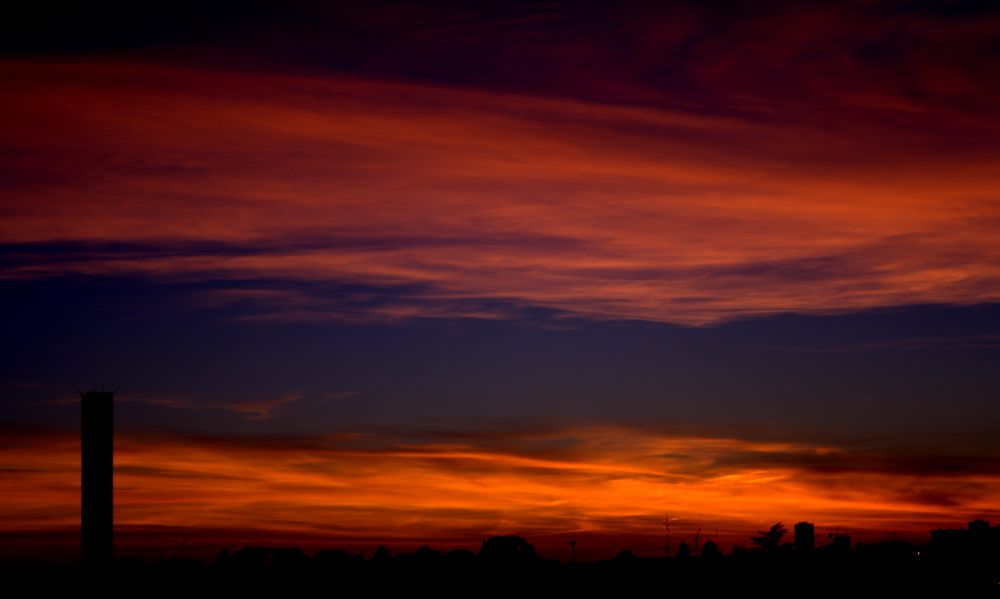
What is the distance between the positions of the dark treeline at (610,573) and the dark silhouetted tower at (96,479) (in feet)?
81.7

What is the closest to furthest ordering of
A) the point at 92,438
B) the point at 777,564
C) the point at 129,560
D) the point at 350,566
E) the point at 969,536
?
the point at 92,438 < the point at 129,560 < the point at 350,566 < the point at 777,564 < the point at 969,536

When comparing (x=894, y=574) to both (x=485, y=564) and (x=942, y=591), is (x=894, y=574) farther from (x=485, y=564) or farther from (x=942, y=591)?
(x=485, y=564)

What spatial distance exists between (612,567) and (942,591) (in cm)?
3689

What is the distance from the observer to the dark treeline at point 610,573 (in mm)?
119188

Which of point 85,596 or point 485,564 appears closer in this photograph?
point 85,596

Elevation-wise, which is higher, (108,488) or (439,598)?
(108,488)

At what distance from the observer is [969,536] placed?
151m

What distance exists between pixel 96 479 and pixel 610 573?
72582 mm

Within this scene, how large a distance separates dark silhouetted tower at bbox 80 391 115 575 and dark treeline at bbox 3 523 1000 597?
24909mm

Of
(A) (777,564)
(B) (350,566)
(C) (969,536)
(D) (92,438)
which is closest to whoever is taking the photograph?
(D) (92,438)

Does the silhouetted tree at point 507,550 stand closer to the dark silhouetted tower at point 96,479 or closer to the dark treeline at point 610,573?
the dark treeline at point 610,573

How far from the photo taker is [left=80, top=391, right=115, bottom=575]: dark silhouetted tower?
8112cm

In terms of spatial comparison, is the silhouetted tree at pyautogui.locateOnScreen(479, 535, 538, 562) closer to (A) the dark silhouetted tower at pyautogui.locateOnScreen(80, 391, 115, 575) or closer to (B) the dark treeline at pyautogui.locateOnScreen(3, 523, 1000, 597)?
(B) the dark treeline at pyautogui.locateOnScreen(3, 523, 1000, 597)

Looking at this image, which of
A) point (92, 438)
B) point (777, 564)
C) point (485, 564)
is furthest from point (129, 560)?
point (777, 564)
